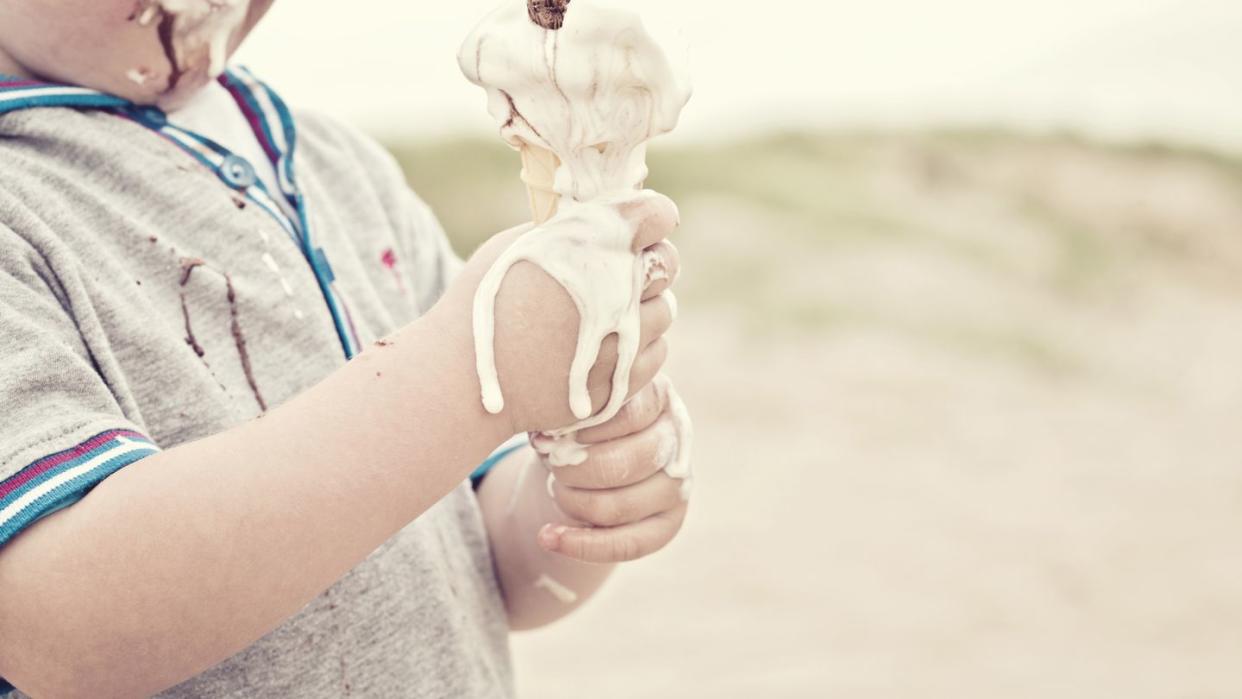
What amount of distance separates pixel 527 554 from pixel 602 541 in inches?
10.0

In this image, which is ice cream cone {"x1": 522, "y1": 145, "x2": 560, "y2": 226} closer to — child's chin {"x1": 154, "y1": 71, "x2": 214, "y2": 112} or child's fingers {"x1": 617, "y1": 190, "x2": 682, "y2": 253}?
child's fingers {"x1": 617, "y1": 190, "x2": 682, "y2": 253}

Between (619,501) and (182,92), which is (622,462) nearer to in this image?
(619,501)

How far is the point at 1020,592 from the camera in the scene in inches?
159

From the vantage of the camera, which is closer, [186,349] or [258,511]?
[258,511]

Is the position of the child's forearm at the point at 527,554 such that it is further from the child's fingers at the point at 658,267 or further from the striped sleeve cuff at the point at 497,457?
the child's fingers at the point at 658,267

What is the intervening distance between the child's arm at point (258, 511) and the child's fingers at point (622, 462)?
0.14 meters

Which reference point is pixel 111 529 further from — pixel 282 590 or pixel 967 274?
pixel 967 274

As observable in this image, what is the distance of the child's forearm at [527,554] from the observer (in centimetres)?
135

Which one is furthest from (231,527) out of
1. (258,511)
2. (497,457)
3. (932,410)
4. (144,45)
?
(932,410)

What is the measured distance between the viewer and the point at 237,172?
46.6 inches

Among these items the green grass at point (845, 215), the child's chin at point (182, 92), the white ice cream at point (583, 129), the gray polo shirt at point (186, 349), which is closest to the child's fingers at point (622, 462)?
the white ice cream at point (583, 129)

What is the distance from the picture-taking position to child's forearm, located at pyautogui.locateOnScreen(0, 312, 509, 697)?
0.87 metres

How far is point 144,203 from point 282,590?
16.0 inches

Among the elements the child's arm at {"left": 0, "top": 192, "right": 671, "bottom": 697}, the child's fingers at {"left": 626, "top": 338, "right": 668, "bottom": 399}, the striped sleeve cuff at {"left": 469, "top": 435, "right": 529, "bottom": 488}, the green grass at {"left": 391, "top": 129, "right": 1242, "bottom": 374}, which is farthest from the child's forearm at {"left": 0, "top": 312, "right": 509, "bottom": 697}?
the green grass at {"left": 391, "top": 129, "right": 1242, "bottom": 374}
